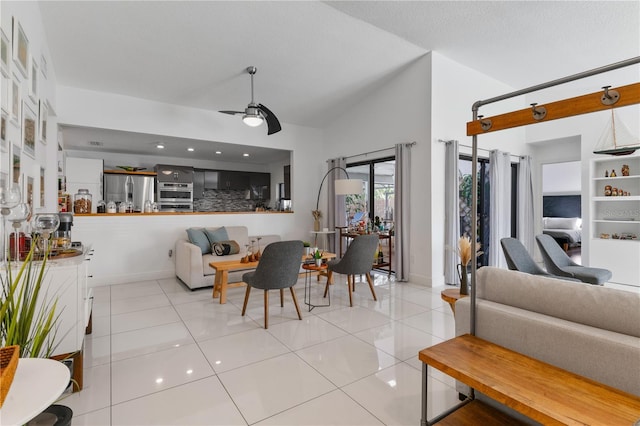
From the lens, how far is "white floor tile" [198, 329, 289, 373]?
2493 millimetres

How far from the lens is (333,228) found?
6488 millimetres

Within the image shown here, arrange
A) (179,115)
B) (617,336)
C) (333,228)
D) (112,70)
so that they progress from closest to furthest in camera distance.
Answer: (617,336) → (112,70) → (179,115) → (333,228)

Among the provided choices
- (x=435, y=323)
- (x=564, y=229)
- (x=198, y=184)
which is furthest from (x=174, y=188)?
(x=564, y=229)

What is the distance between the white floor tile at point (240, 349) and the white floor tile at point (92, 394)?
675 millimetres

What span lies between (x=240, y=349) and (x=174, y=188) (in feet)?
20.2

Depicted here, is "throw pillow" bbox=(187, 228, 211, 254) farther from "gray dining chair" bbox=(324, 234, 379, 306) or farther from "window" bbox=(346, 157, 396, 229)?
"window" bbox=(346, 157, 396, 229)

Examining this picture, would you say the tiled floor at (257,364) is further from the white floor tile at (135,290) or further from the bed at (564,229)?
the bed at (564,229)

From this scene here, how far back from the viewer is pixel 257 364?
8.09 ft

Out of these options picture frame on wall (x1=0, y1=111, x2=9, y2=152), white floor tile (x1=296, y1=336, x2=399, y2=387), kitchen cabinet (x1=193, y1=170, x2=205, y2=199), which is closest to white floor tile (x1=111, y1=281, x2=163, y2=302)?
picture frame on wall (x1=0, y1=111, x2=9, y2=152)

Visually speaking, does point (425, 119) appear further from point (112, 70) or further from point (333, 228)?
point (112, 70)

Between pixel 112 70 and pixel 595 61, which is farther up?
pixel 595 61

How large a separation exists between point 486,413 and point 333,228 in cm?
486

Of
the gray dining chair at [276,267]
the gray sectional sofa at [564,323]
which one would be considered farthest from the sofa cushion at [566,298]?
the gray dining chair at [276,267]


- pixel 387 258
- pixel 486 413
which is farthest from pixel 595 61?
pixel 486 413
